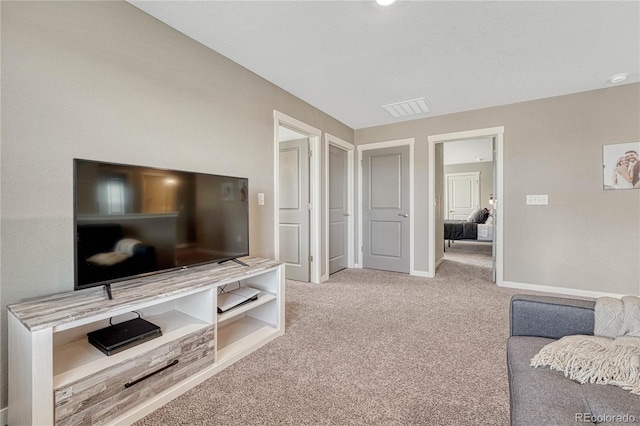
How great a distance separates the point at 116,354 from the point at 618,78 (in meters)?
4.83

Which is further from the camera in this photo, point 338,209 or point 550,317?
point 338,209

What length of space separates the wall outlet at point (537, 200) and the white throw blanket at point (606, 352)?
2740 mm

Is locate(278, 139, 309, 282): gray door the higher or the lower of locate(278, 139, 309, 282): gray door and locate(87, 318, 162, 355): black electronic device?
the higher

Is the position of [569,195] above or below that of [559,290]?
above

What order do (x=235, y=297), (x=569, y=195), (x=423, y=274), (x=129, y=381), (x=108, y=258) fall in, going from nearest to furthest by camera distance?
(x=129, y=381), (x=108, y=258), (x=235, y=297), (x=569, y=195), (x=423, y=274)

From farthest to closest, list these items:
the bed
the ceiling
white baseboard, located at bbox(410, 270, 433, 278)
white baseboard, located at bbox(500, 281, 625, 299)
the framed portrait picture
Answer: the bed
white baseboard, located at bbox(410, 270, 433, 278)
white baseboard, located at bbox(500, 281, 625, 299)
the framed portrait picture
the ceiling

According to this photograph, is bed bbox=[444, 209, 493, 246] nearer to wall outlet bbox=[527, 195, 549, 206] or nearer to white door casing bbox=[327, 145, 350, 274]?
wall outlet bbox=[527, 195, 549, 206]

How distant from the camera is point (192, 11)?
1873 mm

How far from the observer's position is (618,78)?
112 inches

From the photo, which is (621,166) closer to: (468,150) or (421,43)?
(421,43)

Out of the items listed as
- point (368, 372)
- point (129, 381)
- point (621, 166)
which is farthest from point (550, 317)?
point (621, 166)

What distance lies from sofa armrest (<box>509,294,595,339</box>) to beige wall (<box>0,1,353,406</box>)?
2249mm

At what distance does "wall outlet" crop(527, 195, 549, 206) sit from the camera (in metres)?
3.45

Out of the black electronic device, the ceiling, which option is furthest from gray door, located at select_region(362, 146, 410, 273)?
the black electronic device
